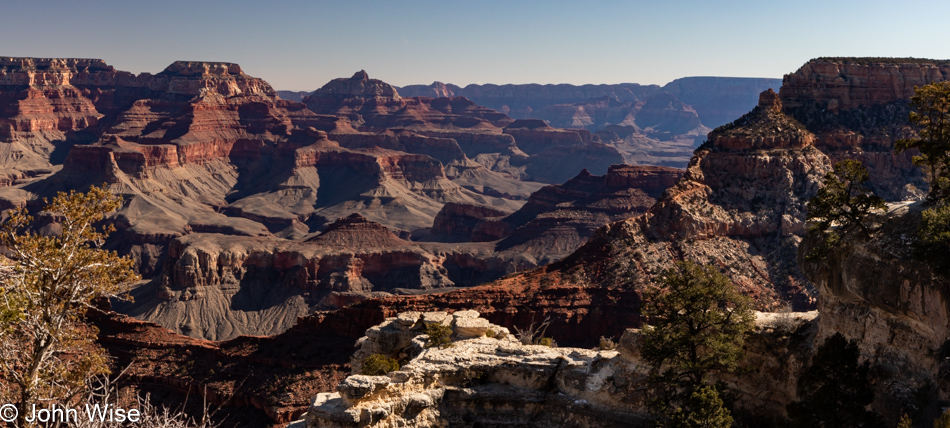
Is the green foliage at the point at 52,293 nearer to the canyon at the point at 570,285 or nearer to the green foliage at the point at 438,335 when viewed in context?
the canyon at the point at 570,285

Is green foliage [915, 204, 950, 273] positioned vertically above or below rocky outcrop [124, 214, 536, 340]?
above

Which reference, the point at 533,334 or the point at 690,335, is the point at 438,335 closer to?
the point at 690,335

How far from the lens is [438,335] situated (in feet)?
153

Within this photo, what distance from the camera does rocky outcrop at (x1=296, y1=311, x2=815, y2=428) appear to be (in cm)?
3688

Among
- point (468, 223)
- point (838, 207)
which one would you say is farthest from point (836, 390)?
point (468, 223)

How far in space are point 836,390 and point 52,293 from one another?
1139 inches

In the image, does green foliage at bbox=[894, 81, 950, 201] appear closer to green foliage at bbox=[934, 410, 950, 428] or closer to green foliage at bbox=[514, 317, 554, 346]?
green foliage at bbox=[934, 410, 950, 428]

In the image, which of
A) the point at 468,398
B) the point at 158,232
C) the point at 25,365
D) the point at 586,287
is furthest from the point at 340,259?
the point at 25,365

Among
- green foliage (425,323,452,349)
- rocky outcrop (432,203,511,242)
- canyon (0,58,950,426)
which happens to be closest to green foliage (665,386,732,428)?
canyon (0,58,950,426)

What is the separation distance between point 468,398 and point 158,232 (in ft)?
481

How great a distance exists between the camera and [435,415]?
37562mm

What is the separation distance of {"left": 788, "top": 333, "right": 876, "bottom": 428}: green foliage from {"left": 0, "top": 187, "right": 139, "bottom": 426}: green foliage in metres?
26.5

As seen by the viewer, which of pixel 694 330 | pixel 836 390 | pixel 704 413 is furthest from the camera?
pixel 694 330

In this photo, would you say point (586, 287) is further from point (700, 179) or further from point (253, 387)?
point (253, 387)
